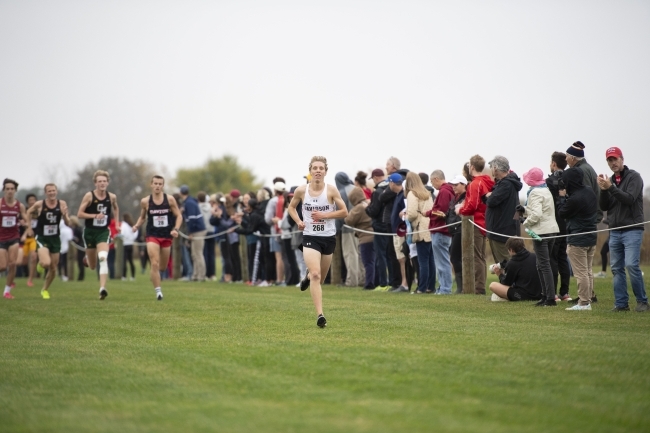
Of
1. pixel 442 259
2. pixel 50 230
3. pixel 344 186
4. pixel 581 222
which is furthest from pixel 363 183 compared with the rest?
pixel 581 222

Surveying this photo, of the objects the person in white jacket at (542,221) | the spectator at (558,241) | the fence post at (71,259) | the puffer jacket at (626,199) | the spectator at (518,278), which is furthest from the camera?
the fence post at (71,259)

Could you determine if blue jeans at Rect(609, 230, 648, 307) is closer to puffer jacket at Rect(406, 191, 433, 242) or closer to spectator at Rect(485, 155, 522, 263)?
spectator at Rect(485, 155, 522, 263)

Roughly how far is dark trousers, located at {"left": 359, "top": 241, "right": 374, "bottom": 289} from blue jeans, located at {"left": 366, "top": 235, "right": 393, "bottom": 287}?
20 centimetres

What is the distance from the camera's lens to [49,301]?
20328 mm

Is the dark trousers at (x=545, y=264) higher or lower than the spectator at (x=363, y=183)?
lower

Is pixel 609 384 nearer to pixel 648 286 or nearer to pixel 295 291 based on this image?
pixel 648 286

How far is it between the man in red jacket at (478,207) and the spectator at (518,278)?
4.37 ft

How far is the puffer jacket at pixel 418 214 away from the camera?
64.0 feet

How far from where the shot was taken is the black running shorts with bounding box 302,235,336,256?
13070mm

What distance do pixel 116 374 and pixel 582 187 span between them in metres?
8.31

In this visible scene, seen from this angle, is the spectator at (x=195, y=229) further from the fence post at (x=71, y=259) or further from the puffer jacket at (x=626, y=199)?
the puffer jacket at (x=626, y=199)

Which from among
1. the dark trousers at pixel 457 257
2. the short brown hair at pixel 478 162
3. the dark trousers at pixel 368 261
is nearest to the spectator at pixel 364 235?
the dark trousers at pixel 368 261

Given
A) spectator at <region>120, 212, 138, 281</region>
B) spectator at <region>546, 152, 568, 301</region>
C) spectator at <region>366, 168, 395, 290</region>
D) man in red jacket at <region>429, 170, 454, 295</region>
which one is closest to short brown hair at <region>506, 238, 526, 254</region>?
spectator at <region>546, 152, 568, 301</region>

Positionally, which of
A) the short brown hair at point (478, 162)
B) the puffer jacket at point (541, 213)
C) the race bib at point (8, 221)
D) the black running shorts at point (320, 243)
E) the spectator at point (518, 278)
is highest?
the short brown hair at point (478, 162)
